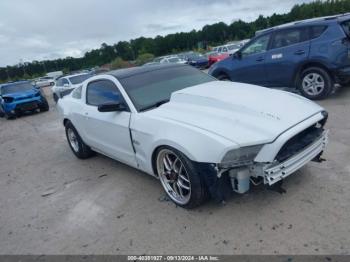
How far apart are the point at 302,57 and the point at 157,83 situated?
4.22 meters

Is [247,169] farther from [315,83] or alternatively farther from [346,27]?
[346,27]

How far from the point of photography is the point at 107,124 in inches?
168

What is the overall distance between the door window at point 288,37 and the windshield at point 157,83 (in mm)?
3566

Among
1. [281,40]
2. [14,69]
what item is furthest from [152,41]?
[281,40]

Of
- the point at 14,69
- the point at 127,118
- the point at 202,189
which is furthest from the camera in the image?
the point at 14,69

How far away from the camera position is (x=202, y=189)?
10.2 ft

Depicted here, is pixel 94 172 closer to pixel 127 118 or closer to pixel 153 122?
pixel 127 118

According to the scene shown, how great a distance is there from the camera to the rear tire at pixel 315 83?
6.78 m

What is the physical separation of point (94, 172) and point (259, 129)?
9.95 ft

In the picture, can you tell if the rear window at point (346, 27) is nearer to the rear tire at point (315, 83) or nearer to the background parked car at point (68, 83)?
the rear tire at point (315, 83)

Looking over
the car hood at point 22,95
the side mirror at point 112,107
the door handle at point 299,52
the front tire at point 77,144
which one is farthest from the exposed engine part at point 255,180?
the car hood at point 22,95

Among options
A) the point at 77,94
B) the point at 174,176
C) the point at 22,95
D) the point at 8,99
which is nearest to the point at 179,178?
the point at 174,176

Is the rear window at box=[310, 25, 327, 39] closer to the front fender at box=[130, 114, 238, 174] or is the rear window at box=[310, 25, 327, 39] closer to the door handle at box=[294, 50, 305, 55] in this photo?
the door handle at box=[294, 50, 305, 55]

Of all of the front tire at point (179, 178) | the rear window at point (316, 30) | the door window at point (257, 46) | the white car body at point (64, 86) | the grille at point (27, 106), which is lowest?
the grille at point (27, 106)
